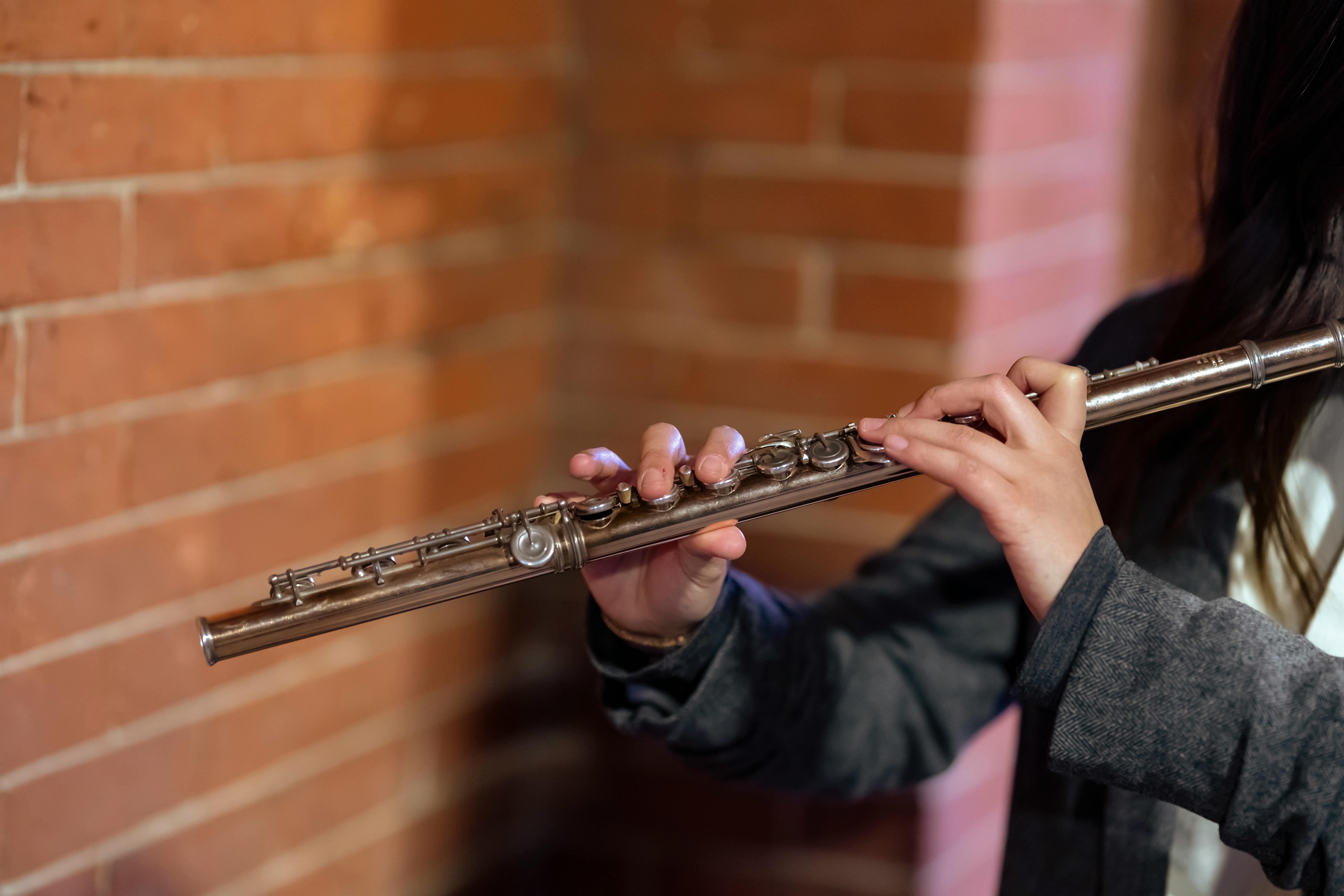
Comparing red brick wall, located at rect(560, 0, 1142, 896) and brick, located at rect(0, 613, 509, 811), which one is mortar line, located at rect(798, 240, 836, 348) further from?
brick, located at rect(0, 613, 509, 811)

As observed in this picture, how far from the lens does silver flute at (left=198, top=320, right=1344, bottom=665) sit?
29.7 inches

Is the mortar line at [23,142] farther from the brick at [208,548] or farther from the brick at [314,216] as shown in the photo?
the brick at [208,548]

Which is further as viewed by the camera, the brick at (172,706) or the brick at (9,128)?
the brick at (172,706)

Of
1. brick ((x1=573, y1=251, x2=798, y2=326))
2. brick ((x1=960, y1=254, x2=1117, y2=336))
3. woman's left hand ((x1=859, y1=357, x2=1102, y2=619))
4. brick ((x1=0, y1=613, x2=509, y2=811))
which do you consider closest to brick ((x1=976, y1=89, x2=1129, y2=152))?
brick ((x1=960, y1=254, x2=1117, y2=336))

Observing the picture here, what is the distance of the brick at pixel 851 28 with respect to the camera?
128 centimetres

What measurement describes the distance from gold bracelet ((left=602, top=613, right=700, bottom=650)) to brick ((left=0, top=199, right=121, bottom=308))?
449 millimetres

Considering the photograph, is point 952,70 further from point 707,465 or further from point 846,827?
point 846,827

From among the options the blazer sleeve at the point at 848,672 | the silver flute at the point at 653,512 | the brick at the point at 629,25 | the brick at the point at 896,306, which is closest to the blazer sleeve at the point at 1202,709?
the silver flute at the point at 653,512

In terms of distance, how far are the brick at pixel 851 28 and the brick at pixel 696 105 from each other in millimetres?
35

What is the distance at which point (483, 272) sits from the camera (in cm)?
138

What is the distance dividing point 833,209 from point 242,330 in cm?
63

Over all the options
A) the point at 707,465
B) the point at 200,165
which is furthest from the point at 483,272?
the point at 707,465

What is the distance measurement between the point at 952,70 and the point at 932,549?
513 millimetres

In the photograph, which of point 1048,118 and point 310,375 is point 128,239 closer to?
point 310,375
